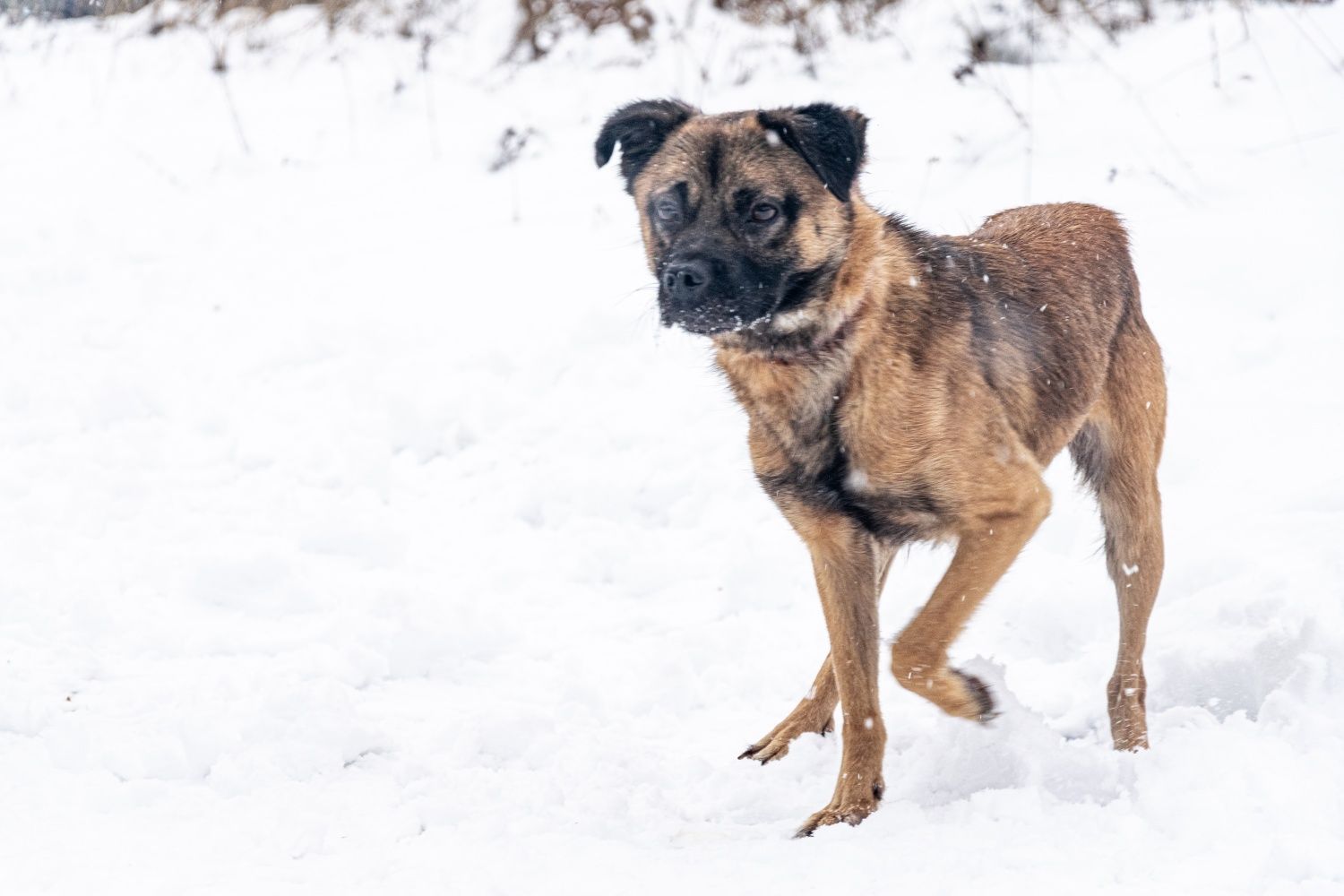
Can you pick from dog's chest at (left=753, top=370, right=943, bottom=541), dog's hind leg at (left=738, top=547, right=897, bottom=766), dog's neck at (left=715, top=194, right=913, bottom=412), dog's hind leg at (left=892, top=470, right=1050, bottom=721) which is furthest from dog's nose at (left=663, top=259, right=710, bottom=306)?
dog's hind leg at (left=738, top=547, right=897, bottom=766)

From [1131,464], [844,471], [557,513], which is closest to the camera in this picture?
[844,471]

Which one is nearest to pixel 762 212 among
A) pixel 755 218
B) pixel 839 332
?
pixel 755 218

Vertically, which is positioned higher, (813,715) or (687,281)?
(687,281)

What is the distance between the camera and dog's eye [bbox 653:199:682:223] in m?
3.72

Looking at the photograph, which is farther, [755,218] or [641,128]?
[641,128]

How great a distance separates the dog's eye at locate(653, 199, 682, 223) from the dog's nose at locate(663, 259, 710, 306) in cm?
36

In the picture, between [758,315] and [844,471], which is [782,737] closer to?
[844,471]

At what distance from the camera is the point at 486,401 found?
637 cm

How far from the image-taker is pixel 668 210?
12.3 feet

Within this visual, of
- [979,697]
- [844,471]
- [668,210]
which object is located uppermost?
[668,210]

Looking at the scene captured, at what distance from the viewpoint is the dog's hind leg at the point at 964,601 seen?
329cm

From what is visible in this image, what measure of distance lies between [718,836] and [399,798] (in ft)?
2.68

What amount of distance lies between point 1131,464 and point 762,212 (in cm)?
155

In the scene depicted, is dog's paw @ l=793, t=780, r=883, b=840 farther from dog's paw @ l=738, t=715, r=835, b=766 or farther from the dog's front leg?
dog's paw @ l=738, t=715, r=835, b=766
